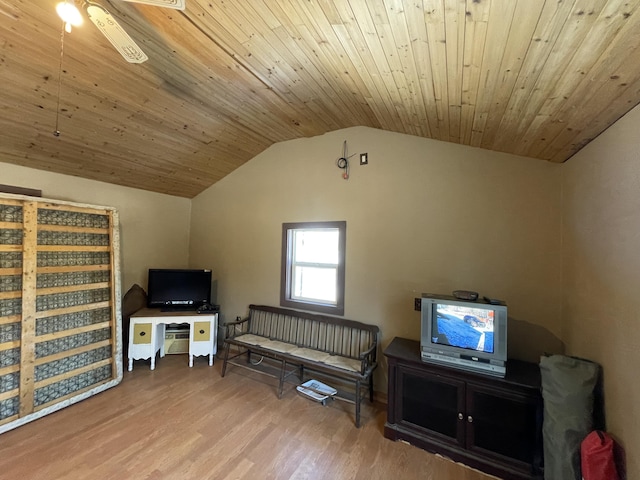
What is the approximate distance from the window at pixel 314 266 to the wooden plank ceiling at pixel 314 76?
1324 millimetres

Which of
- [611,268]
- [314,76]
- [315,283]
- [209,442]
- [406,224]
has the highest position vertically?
[314,76]

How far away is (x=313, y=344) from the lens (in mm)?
3305

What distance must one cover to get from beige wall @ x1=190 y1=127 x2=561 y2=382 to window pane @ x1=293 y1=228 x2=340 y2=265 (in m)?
0.22

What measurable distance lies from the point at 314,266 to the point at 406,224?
1320 millimetres

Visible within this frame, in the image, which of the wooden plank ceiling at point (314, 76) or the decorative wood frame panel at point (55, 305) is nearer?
the wooden plank ceiling at point (314, 76)

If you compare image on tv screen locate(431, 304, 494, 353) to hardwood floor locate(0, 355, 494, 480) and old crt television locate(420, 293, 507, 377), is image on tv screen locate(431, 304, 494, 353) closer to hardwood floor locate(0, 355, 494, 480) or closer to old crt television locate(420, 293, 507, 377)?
old crt television locate(420, 293, 507, 377)

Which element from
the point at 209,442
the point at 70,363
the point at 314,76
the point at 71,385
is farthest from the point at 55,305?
the point at 314,76

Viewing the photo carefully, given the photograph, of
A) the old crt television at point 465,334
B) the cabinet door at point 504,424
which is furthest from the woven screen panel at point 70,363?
the cabinet door at point 504,424

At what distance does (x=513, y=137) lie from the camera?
2102mm

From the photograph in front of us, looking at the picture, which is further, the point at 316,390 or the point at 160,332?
the point at 160,332

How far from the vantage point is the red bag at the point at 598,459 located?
1436 mm

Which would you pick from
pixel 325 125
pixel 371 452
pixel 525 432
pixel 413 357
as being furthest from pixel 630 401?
pixel 325 125

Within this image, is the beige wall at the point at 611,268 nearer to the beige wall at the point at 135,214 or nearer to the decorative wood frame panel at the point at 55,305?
the decorative wood frame panel at the point at 55,305

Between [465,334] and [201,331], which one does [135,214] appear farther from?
[465,334]
